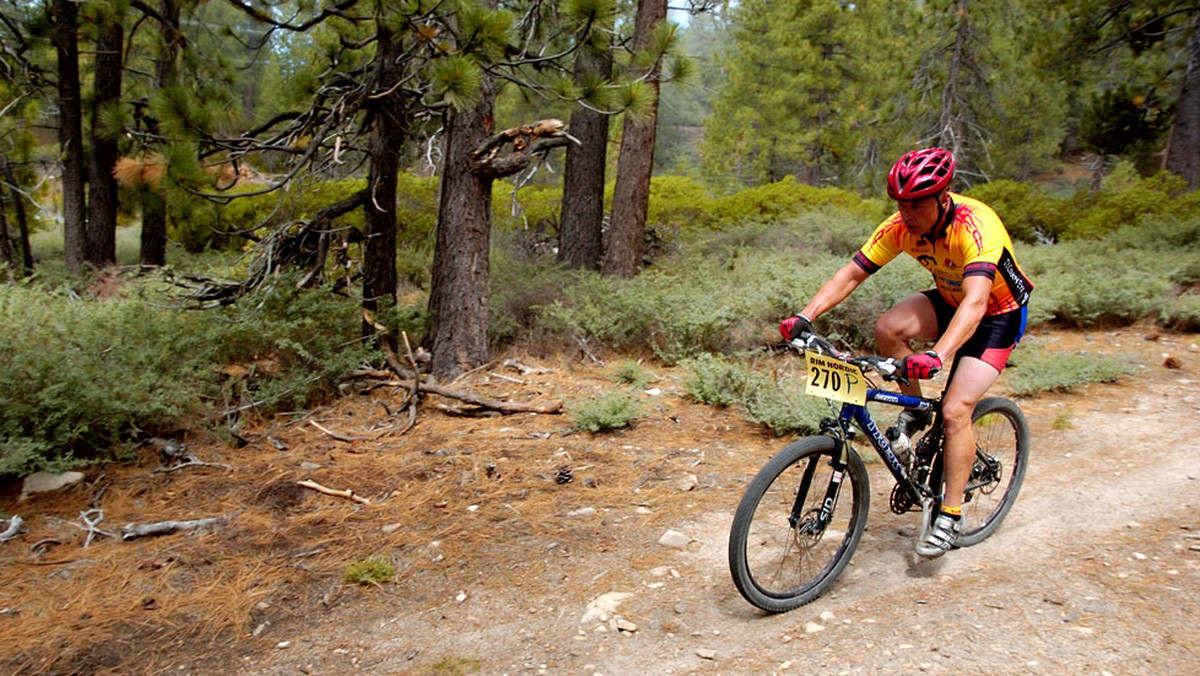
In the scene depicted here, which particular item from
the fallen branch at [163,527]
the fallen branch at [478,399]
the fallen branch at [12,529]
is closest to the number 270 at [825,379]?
the fallen branch at [478,399]

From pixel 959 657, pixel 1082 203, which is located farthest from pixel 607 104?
pixel 1082 203

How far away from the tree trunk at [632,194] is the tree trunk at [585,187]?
0.42 metres

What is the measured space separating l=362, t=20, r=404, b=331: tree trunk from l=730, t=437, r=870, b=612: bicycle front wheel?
539 centimetres

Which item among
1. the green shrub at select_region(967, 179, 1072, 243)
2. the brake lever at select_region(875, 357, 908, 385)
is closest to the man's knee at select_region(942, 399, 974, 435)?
the brake lever at select_region(875, 357, 908, 385)

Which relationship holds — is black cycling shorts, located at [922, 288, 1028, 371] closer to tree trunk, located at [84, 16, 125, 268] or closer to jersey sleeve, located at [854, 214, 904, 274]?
jersey sleeve, located at [854, 214, 904, 274]

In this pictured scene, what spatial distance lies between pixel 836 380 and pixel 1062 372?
4.94 metres

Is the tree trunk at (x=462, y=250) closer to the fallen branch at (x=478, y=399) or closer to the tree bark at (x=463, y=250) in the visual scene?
the tree bark at (x=463, y=250)

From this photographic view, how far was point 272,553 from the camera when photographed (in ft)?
14.9

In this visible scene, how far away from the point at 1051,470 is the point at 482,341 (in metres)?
5.05

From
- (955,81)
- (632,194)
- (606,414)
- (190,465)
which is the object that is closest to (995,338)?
(606,414)

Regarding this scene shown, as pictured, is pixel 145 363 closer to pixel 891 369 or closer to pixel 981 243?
pixel 891 369

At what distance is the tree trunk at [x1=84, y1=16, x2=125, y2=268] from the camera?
10.2 meters

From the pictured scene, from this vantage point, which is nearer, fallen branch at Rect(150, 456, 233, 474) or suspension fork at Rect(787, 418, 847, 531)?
suspension fork at Rect(787, 418, 847, 531)

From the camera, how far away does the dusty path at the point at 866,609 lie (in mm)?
3135
